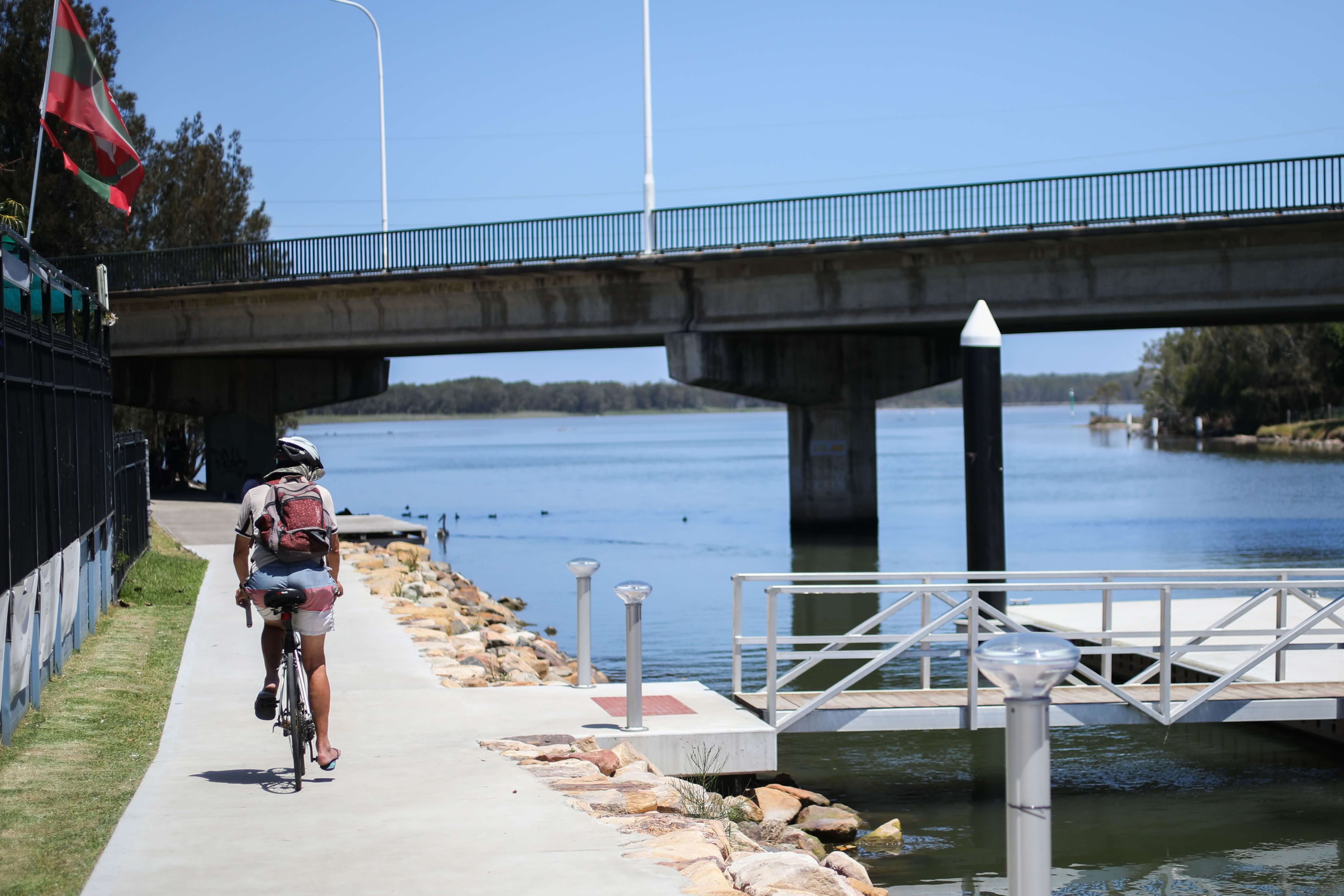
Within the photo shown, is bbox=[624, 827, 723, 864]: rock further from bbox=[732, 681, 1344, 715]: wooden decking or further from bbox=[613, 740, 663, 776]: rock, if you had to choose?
bbox=[732, 681, 1344, 715]: wooden decking

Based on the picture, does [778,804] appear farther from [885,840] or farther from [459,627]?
[459,627]

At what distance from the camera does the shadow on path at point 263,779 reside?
326 inches

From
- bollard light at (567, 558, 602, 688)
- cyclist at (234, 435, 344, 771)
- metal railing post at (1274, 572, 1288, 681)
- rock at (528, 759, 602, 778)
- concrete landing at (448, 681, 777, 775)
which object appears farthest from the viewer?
metal railing post at (1274, 572, 1288, 681)

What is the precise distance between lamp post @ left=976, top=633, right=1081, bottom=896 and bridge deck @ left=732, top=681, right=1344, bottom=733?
18.8ft

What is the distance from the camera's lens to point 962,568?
107 ft

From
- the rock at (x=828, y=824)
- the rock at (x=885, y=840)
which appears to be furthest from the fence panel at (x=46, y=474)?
the rock at (x=885, y=840)

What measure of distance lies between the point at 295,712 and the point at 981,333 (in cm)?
986

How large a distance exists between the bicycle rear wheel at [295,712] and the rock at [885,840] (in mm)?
4344

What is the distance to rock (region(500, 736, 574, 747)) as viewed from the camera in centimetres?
951

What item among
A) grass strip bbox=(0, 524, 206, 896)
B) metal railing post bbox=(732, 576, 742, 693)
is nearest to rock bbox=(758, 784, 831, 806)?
metal railing post bbox=(732, 576, 742, 693)

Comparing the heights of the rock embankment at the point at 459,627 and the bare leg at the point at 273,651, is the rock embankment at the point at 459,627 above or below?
below

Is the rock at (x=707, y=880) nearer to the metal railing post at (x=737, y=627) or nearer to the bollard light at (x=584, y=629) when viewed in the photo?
the metal railing post at (x=737, y=627)

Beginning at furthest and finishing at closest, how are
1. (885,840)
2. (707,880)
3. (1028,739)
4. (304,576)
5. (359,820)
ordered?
(885,840), (304,576), (359,820), (707,880), (1028,739)

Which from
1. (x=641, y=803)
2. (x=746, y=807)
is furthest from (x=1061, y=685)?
(x=641, y=803)
